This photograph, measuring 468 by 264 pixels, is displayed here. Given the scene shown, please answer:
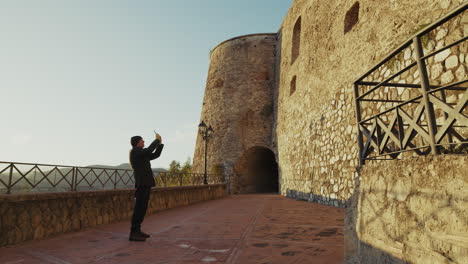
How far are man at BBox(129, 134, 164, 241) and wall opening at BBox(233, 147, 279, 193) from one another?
15.2 metres

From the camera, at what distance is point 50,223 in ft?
14.4

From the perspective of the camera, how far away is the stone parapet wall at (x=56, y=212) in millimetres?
3836

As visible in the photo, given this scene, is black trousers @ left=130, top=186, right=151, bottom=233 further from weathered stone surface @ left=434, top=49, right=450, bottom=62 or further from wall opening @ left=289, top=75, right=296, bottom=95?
wall opening @ left=289, top=75, right=296, bottom=95

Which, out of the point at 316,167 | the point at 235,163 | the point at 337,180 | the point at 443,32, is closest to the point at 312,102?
the point at 316,167

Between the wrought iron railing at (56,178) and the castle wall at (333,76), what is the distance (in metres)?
6.07

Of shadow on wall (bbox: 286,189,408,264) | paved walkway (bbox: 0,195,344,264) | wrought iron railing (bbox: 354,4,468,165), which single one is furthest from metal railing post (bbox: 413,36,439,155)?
paved walkway (bbox: 0,195,344,264)

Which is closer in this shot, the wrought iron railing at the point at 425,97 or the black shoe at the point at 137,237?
the wrought iron railing at the point at 425,97

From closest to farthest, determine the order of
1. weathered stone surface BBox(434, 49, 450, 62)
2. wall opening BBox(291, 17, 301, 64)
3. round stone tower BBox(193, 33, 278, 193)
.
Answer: weathered stone surface BBox(434, 49, 450, 62) < wall opening BBox(291, 17, 301, 64) < round stone tower BBox(193, 33, 278, 193)

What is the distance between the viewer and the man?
421cm

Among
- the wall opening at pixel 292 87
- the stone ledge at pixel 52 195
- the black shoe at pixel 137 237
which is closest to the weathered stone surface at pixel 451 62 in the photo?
the black shoe at pixel 137 237

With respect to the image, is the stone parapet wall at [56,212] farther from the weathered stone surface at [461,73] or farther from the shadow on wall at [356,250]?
the weathered stone surface at [461,73]

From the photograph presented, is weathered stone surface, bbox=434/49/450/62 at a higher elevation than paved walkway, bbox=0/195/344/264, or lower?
higher

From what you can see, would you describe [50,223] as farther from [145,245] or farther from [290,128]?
[290,128]

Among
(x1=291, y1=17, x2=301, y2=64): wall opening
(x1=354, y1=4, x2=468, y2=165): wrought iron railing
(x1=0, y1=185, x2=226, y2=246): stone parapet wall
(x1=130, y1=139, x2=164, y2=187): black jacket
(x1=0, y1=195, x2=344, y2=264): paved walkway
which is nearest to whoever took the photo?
(x1=354, y1=4, x2=468, y2=165): wrought iron railing
